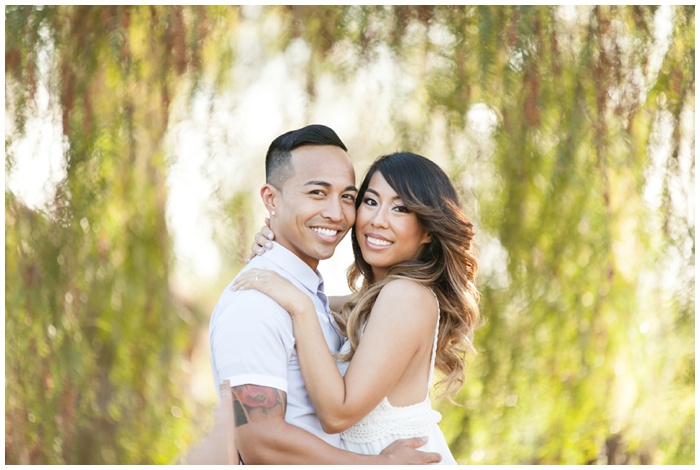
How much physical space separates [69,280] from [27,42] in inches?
36.6

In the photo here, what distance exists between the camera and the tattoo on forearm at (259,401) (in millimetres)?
2070

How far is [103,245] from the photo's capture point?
345 cm

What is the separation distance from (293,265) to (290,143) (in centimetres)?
35

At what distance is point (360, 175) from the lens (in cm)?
325

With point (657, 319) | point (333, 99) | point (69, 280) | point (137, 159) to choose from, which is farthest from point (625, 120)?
point (69, 280)

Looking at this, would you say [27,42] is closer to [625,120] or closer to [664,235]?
[625,120]

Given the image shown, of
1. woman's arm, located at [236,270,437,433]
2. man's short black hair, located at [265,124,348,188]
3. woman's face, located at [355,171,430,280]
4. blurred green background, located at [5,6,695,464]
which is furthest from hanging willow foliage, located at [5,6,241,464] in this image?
woman's arm, located at [236,270,437,433]

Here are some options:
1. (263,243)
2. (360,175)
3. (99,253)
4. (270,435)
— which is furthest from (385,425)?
(99,253)

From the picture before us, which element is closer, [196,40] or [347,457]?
[347,457]

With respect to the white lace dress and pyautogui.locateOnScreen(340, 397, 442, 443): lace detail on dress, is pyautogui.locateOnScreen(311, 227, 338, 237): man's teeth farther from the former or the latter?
pyautogui.locateOnScreen(340, 397, 442, 443): lace detail on dress

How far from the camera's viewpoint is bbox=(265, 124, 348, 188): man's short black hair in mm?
2463

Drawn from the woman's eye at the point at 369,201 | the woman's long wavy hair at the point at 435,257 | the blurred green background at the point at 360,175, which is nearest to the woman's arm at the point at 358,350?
the woman's long wavy hair at the point at 435,257

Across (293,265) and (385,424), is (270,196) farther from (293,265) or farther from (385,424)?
(385,424)

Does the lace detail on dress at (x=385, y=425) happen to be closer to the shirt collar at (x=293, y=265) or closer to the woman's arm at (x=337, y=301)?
the shirt collar at (x=293, y=265)
